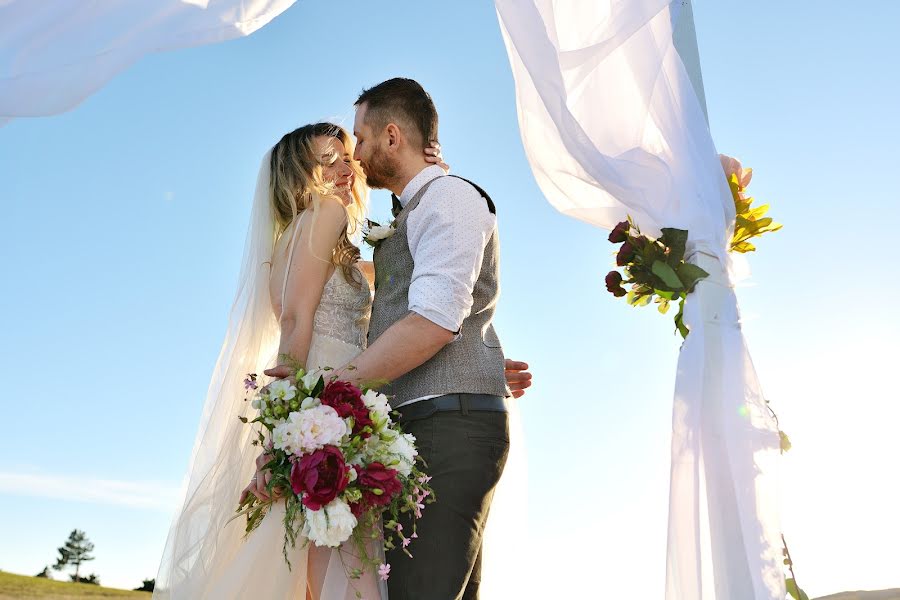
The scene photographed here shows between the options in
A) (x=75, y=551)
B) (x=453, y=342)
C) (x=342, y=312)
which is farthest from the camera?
(x=75, y=551)

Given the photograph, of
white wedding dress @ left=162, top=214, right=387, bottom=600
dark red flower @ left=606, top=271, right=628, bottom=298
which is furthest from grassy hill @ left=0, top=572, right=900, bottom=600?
dark red flower @ left=606, top=271, right=628, bottom=298

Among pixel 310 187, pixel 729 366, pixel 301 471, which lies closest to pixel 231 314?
pixel 310 187

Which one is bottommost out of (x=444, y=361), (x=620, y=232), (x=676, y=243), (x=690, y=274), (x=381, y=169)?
(x=444, y=361)

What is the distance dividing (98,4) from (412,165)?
146 cm

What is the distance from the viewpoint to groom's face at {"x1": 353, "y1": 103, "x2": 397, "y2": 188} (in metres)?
3.35

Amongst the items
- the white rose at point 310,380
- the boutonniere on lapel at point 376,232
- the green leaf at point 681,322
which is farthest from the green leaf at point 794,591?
the boutonniere on lapel at point 376,232

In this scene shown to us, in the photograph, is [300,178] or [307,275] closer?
[307,275]

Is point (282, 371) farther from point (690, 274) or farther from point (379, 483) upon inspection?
point (690, 274)

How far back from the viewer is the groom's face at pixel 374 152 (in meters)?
3.35

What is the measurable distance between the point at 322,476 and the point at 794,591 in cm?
148

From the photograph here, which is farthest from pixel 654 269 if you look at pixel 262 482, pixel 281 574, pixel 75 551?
pixel 75 551

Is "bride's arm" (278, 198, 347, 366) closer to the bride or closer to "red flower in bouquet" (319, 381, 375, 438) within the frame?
the bride

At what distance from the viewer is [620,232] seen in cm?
295

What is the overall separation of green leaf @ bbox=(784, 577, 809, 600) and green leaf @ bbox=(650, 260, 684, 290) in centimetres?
96
